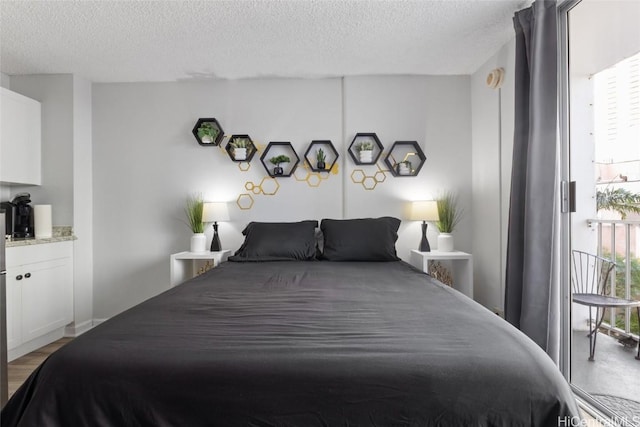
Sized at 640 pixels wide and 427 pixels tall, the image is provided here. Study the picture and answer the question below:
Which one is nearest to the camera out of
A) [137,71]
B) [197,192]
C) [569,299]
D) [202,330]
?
[202,330]

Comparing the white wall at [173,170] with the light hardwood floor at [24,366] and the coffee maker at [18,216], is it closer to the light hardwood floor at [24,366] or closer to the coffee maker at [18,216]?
the coffee maker at [18,216]

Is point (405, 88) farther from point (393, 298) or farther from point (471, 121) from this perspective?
point (393, 298)

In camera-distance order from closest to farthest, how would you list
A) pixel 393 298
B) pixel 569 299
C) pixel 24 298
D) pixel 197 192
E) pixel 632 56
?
pixel 393 298, pixel 569 299, pixel 632 56, pixel 24 298, pixel 197 192

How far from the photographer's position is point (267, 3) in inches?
94.1

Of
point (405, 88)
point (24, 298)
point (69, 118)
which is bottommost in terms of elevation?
point (24, 298)

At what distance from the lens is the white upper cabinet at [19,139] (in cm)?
308

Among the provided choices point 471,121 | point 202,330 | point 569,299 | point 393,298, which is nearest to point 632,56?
point 471,121

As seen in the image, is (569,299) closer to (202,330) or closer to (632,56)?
(632,56)

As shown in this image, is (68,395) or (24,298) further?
(24,298)

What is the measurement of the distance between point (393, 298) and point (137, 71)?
323 centimetres

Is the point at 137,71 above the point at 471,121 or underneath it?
above

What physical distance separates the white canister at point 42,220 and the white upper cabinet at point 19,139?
271 mm

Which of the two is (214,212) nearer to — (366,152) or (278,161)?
(278,161)

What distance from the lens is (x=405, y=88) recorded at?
3.66 m
